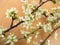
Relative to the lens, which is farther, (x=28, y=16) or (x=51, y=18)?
(x=51, y=18)

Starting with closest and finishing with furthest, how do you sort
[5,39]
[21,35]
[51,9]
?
[5,39] → [21,35] → [51,9]

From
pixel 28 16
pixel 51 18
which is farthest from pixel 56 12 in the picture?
pixel 28 16

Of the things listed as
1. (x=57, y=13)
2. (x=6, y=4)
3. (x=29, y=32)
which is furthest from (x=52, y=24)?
(x=6, y=4)

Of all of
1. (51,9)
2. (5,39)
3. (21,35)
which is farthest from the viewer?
(51,9)

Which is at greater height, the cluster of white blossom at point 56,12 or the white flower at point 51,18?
the cluster of white blossom at point 56,12

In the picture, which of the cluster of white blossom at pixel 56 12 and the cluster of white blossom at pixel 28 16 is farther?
the cluster of white blossom at pixel 56 12

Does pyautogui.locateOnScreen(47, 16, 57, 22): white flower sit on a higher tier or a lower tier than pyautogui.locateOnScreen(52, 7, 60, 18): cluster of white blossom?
lower

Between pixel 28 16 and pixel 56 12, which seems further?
pixel 56 12

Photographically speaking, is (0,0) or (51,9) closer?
(0,0)

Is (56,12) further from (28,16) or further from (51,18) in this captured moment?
(28,16)

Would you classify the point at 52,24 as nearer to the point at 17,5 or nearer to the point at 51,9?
the point at 51,9

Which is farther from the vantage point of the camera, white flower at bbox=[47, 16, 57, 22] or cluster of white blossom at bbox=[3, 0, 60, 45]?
white flower at bbox=[47, 16, 57, 22]
